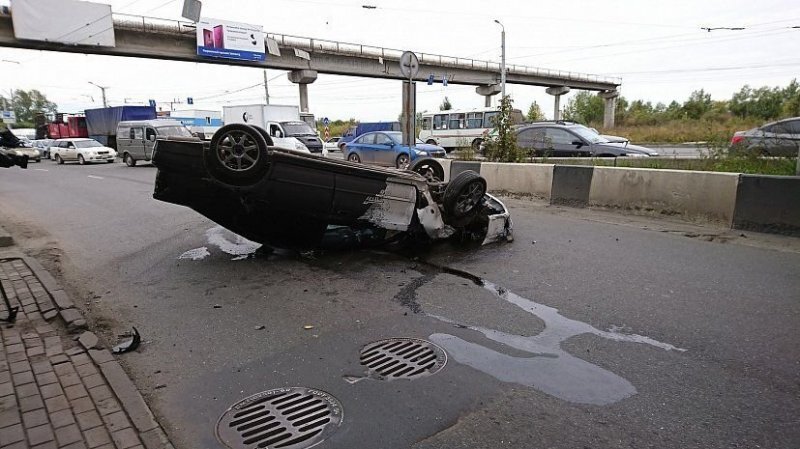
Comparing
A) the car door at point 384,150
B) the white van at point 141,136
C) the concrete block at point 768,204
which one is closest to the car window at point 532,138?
the car door at point 384,150

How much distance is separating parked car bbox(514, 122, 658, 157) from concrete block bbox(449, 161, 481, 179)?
373cm

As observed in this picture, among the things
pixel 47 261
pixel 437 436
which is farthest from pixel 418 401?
pixel 47 261

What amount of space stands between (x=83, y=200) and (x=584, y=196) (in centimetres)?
1113

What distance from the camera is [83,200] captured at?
1159 cm

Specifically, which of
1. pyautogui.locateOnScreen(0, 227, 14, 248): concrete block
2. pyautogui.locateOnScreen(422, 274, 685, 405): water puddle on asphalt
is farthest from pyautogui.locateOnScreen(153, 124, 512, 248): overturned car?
pyautogui.locateOnScreen(0, 227, 14, 248): concrete block

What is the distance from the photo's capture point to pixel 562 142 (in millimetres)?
15477

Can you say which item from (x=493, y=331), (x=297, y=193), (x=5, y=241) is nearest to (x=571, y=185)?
(x=297, y=193)

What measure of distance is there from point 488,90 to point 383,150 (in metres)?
37.4

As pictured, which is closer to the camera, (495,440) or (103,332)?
(495,440)

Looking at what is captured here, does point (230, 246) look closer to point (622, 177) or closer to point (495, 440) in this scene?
point (495, 440)

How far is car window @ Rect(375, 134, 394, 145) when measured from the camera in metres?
19.4

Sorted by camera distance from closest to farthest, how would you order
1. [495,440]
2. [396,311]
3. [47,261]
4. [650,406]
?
1. [495,440]
2. [650,406]
3. [396,311]
4. [47,261]

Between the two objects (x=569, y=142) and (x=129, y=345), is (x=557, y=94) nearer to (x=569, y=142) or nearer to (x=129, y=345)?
(x=569, y=142)

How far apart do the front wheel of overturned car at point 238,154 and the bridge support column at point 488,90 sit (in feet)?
167
